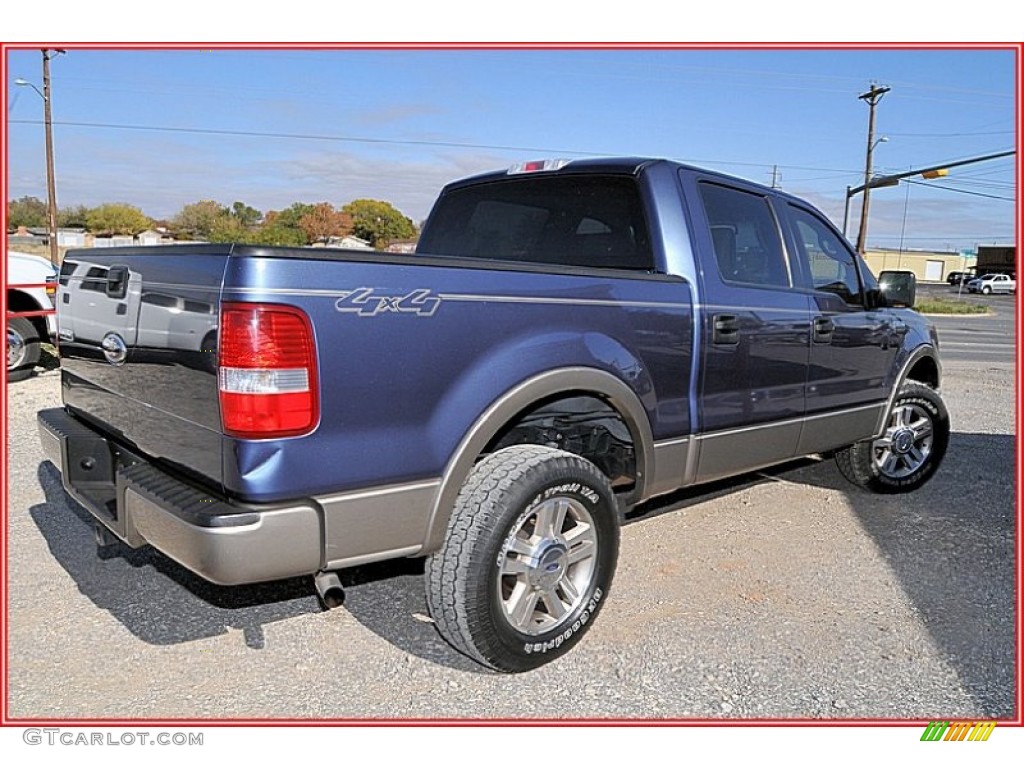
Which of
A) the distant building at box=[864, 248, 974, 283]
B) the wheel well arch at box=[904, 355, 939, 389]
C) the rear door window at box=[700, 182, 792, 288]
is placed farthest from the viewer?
the distant building at box=[864, 248, 974, 283]

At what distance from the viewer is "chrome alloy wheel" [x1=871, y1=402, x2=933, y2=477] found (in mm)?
5582

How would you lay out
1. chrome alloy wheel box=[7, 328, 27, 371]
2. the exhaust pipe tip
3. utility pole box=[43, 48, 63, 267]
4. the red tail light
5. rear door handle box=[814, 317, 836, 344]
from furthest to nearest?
1. utility pole box=[43, 48, 63, 267]
2. chrome alloy wheel box=[7, 328, 27, 371]
3. rear door handle box=[814, 317, 836, 344]
4. the exhaust pipe tip
5. the red tail light

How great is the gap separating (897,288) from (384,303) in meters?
3.73

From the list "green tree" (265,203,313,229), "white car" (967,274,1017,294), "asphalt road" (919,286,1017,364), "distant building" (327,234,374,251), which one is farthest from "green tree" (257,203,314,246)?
"white car" (967,274,1017,294)

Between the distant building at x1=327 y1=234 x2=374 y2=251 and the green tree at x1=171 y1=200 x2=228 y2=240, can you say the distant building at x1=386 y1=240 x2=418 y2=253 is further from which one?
the green tree at x1=171 y1=200 x2=228 y2=240

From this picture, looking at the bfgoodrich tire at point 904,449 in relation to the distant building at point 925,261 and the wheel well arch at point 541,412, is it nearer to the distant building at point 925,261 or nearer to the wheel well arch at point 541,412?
the wheel well arch at point 541,412

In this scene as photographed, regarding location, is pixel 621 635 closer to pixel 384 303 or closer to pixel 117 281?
pixel 384 303

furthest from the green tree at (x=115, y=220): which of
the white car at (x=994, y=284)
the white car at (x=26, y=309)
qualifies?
the white car at (x=994, y=284)

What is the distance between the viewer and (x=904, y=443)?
564 centimetres

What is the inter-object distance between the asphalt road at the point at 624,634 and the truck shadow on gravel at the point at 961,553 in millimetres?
15

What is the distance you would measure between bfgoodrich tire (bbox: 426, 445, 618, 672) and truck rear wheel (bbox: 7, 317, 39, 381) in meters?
8.28

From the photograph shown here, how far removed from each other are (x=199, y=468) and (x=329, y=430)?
0.49 meters

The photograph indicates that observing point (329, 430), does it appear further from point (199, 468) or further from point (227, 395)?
point (199, 468)

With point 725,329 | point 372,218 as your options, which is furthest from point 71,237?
point 725,329
